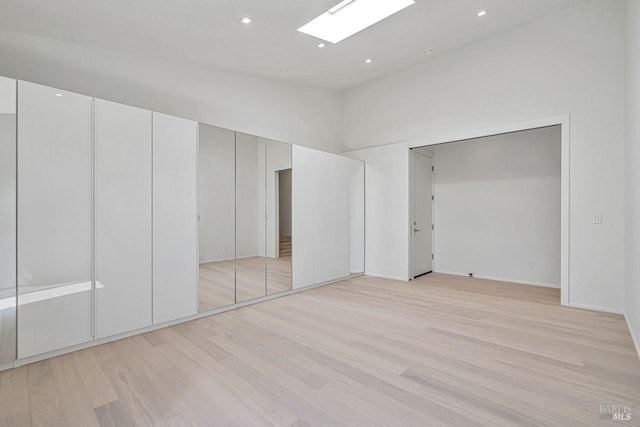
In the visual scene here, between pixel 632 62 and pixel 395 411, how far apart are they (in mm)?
3765

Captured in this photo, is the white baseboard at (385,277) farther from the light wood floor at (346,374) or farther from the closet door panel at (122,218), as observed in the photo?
the closet door panel at (122,218)

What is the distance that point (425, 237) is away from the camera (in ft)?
19.3

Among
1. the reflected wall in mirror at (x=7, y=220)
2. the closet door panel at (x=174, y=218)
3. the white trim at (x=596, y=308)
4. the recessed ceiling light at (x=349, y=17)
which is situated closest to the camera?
the reflected wall in mirror at (x=7, y=220)

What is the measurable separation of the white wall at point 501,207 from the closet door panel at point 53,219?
18.4ft

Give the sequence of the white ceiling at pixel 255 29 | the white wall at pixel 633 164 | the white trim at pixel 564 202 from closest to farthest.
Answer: the white wall at pixel 633 164 < the white ceiling at pixel 255 29 < the white trim at pixel 564 202

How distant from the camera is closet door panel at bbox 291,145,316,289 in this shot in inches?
176

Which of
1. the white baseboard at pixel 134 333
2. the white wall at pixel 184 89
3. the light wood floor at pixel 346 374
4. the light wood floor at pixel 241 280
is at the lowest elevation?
the light wood floor at pixel 346 374

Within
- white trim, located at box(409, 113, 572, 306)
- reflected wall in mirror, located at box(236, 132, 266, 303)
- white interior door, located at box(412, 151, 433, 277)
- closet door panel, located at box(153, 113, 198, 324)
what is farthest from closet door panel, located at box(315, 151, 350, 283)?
white trim, located at box(409, 113, 572, 306)

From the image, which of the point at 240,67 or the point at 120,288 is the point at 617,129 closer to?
the point at 240,67

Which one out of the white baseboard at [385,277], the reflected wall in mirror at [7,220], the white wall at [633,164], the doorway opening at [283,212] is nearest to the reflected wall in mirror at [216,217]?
the doorway opening at [283,212]

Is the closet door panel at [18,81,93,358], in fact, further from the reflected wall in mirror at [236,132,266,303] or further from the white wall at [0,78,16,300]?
the reflected wall in mirror at [236,132,266,303]

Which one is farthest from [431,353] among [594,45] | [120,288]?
[594,45]

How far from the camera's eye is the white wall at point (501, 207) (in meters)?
4.89

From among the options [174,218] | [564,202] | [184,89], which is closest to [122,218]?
[174,218]
